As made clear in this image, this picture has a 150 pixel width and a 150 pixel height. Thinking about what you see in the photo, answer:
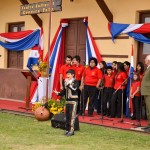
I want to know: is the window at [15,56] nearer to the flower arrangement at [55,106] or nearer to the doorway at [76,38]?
the doorway at [76,38]

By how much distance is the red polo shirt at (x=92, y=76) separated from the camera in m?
10.1

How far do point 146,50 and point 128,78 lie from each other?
41.8 inches

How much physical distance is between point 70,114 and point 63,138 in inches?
25.2

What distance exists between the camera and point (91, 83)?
10.2m

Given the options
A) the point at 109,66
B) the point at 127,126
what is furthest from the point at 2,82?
the point at 127,126

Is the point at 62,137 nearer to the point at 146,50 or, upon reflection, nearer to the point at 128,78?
the point at 128,78

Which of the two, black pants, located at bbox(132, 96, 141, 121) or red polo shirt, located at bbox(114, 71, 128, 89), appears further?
red polo shirt, located at bbox(114, 71, 128, 89)

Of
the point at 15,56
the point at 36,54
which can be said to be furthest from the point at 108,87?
the point at 15,56

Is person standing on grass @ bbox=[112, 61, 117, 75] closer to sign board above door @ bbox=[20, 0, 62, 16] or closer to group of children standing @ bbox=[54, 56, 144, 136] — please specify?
group of children standing @ bbox=[54, 56, 144, 136]

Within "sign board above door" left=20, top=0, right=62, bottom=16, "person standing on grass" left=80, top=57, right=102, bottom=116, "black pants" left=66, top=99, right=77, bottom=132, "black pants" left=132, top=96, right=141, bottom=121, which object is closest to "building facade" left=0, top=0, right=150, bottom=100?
"person standing on grass" left=80, top=57, right=102, bottom=116

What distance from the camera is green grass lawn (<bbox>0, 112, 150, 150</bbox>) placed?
6785 millimetres

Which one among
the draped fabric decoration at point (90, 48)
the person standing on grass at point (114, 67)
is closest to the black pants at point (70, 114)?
the person standing on grass at point (114, 67)

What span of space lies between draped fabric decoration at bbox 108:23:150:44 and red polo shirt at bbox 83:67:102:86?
1228 millimetres

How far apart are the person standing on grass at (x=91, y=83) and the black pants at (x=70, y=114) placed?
2198 mm
